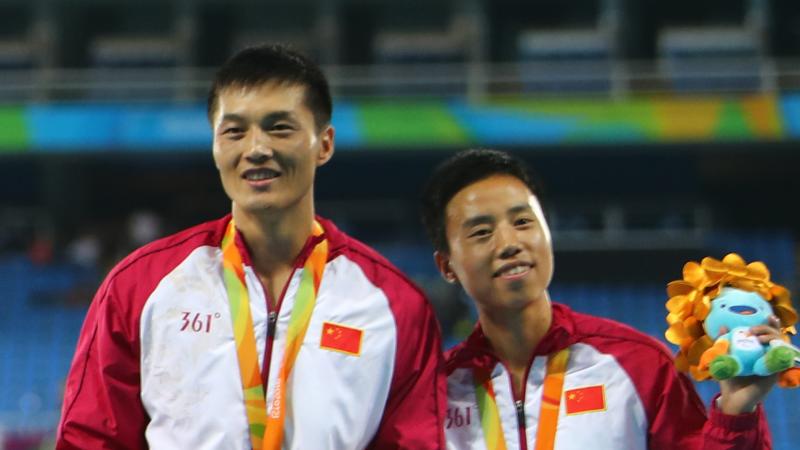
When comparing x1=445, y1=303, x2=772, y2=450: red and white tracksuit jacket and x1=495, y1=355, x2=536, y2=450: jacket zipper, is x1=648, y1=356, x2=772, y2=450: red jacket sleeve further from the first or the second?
x1=495, y1=355, x2=536, y2=450: jacket zipper

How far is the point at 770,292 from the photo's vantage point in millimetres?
2865

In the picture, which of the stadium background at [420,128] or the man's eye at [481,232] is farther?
the stadium background at [420,128]

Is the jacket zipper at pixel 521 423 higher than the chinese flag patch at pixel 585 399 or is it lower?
lower

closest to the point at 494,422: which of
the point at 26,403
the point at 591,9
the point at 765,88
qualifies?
the point at 26,403

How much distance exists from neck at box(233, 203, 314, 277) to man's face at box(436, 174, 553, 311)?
497 mm

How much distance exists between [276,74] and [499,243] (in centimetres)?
81

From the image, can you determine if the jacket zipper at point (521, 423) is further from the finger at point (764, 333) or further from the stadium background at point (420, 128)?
the stadium background at point (420, 128)

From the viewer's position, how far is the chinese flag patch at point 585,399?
123 inches

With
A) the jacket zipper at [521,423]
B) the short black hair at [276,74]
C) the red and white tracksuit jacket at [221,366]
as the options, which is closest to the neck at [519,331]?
the jacket zipper at [521,423]

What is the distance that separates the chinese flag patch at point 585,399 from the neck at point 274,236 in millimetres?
906

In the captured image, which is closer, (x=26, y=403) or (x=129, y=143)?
(x=26, y=403)

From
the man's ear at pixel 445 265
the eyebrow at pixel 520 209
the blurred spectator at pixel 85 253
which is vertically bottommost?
the man's ear at pixel 445 265

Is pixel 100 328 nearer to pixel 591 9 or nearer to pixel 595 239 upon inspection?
pixel 595 239

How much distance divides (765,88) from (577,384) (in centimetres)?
1109
